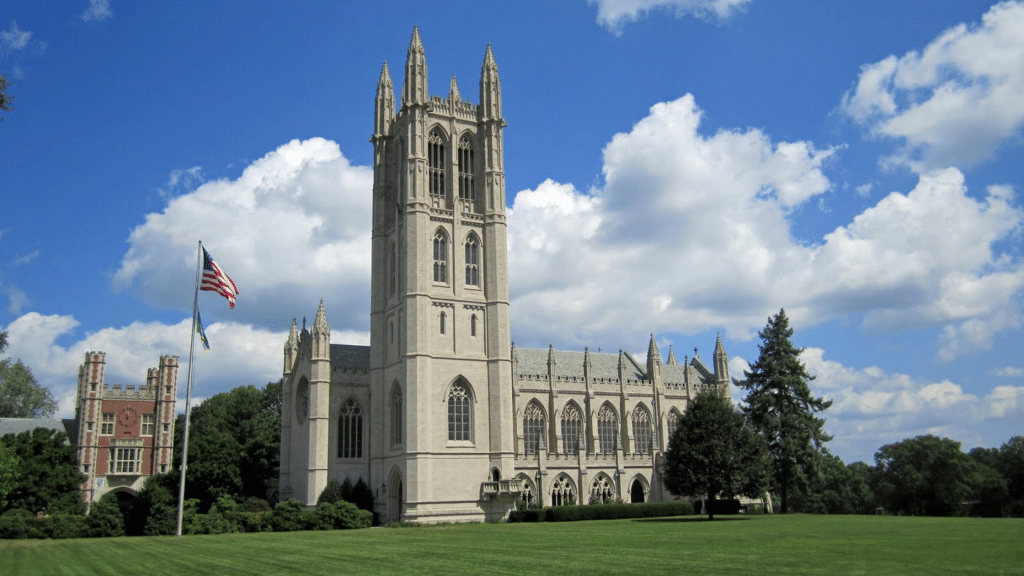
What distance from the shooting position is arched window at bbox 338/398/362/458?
58.7 meters

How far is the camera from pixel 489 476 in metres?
55.6

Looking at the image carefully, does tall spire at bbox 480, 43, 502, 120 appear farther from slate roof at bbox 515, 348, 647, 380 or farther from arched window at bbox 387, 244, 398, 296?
slate roof at bbox 515, 348, 647, 380

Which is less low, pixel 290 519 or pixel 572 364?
pixel 572 364

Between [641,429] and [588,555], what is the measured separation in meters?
50.0

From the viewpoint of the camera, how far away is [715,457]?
157 ft

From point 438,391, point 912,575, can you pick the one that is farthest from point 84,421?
point 912,575

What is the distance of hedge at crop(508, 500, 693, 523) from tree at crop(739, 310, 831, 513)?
843 cm

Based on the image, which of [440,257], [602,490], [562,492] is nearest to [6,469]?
[440,257]

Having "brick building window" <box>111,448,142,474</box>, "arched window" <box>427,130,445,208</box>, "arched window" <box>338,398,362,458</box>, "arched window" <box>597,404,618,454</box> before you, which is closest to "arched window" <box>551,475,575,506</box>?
"arched window" <box>597,404,618,454</box>

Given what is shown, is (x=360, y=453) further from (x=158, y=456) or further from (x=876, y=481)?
(x=876, y=481)

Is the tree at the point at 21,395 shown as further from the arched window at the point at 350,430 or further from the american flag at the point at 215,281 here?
the american flag at the point at 215,281

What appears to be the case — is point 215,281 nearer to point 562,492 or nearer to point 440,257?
point 440,257

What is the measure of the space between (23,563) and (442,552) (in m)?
13.3

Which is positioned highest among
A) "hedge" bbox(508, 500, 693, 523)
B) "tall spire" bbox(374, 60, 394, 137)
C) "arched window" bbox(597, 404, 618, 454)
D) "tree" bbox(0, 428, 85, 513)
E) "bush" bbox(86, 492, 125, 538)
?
"tall spire" bbox(374, 60, 394, 137)
